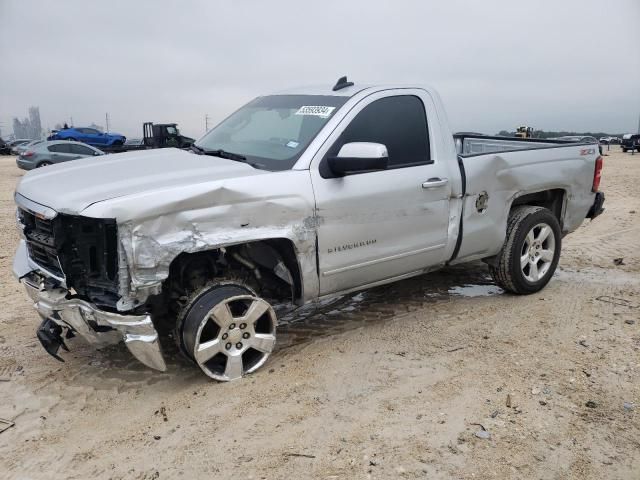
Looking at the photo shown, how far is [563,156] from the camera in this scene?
547 centimetres

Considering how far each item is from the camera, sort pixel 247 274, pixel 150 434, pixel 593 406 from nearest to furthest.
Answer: pixel 150 434 → pixel 593 406 → pixel 247 274

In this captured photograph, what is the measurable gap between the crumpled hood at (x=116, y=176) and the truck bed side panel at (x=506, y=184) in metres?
1.96

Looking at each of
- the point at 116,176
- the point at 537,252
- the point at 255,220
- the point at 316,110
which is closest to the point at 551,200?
the point at 537,252

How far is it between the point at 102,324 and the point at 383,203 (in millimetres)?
2029

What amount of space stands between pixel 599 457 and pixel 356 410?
4.25 feet

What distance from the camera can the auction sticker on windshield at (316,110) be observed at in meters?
4.17

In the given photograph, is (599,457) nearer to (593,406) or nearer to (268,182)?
(593,406)

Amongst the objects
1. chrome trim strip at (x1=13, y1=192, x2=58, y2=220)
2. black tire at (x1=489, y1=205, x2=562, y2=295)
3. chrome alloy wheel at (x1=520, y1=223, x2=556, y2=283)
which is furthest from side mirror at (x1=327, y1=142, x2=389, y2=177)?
chrome alloy wheel at (x1=520, y1=223, x2=556, y2=283)

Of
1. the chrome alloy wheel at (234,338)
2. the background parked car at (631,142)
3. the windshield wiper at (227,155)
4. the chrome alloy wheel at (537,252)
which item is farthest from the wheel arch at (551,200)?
the background parked car at (631,142)

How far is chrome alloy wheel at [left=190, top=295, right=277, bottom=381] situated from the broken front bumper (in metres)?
0.28

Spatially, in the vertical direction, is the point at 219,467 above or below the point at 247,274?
below

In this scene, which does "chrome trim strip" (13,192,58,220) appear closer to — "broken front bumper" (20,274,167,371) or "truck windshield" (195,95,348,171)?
"broken front bumper" (20,274,167,371)

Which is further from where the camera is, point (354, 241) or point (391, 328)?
point (391, 328)

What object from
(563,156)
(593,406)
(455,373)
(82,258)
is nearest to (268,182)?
(82,258)
